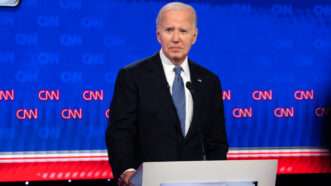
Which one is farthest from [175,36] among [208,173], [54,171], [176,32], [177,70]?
[54,171]

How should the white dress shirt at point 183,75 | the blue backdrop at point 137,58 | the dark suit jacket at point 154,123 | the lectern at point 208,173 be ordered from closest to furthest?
the lectern at point 208,173, the dark suit jacket at point 154,123, the white dress shirt at point 183,75, the blue backdrop at point 137,58

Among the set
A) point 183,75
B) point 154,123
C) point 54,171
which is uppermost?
point 183,75

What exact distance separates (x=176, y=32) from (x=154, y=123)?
1.05 ft

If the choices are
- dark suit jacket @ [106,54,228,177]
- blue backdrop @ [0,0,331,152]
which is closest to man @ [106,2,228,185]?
dark suit jacket @ [106,54,228,177]

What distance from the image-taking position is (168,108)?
2.23 meters

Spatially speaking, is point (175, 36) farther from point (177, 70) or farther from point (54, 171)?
point (54, 171)

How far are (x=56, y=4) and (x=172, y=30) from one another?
1.00 metres

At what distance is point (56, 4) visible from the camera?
3.09 meters

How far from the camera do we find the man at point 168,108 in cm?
219

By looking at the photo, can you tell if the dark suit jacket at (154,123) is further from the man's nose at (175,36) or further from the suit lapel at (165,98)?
the man's nose at (175,36)

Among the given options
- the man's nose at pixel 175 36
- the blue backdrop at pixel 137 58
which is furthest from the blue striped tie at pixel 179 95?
the blue backdrop at pixel 137 58

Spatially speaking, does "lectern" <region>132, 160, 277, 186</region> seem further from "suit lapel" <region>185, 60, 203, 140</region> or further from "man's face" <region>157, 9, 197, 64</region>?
"man's face" <region>157, 9, 197, 64</region>

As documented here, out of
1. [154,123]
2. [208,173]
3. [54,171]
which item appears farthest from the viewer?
[54,171]

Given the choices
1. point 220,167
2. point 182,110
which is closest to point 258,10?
point 182,110
